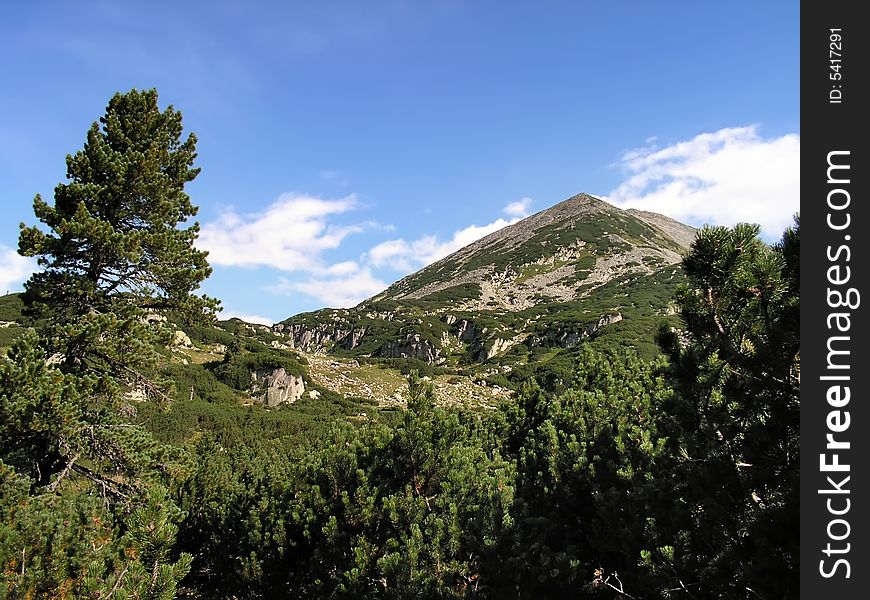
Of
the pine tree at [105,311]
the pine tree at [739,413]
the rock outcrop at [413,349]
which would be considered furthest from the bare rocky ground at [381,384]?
the pine tree at [739,413]

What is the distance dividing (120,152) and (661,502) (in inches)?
479

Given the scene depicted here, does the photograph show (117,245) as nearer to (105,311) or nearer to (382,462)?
(105,311)

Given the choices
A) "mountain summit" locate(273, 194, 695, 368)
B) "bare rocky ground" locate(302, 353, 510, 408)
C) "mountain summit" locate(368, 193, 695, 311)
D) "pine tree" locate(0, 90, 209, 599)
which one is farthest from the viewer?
"mountain summit" locate(368, 193, 695, 311)

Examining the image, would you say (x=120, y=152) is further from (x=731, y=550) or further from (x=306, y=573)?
(x=731, y=550)

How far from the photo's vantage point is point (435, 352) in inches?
2881

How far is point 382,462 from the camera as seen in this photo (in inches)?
337

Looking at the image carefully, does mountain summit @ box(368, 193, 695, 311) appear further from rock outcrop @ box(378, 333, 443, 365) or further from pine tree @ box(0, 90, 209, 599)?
pine tree @ box(0, 90, 209, 599)

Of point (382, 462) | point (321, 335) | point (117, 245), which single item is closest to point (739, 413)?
point (382, 462)

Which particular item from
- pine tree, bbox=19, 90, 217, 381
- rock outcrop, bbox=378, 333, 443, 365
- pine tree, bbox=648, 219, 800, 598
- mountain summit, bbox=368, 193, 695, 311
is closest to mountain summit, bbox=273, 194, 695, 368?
rock outcrop, bbox=378, 333, 443, 365

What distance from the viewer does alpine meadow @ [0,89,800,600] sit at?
12.7ft

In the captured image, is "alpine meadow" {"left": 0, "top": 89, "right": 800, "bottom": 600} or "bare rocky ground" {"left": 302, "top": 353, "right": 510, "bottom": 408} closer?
"alpine meadow" {"left": 0, "top": 89, "right": 800, "bottom": 600}

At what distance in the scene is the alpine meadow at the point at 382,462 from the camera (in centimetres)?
386

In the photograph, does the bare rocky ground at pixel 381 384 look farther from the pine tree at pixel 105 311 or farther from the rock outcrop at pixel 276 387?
the pine tree at pixel 105 311
